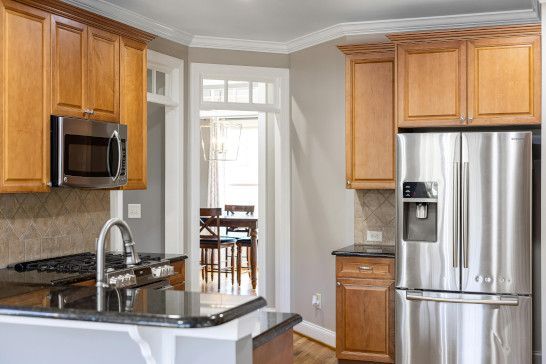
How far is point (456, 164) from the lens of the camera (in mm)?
4449

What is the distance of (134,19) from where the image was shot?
5.09 metres

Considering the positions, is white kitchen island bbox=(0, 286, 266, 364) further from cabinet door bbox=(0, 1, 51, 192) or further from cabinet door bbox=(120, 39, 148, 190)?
cabinet door bbox=(120, 39, 148, 190)

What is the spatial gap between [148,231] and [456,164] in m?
2.60

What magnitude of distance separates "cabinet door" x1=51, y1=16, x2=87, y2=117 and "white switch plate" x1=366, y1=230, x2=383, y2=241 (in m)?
2.45

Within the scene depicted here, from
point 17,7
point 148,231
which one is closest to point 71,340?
point 17,7

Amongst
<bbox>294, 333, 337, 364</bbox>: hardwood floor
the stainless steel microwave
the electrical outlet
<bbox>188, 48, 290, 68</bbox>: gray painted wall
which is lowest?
<bbox>294, 333, 337, 364</bbox>: hardwood floor

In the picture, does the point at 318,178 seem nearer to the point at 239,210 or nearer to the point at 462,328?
the point at 462,328

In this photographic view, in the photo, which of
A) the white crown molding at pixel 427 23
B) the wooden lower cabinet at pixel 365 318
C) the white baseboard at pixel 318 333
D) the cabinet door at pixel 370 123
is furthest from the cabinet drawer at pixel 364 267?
the white crown molding at pixel 427 23

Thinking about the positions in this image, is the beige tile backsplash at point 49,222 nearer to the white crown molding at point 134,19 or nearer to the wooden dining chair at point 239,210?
the white crown molding at point 134,19

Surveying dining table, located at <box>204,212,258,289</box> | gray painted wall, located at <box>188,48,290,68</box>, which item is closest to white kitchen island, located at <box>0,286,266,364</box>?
gray painted wall, located at <box>188,48,290,68</box>

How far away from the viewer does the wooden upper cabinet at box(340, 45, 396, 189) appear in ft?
16.6

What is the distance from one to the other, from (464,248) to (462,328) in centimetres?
51

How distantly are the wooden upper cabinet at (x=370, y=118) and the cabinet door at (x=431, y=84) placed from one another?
0.82ft

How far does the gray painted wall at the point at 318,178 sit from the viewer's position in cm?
554
